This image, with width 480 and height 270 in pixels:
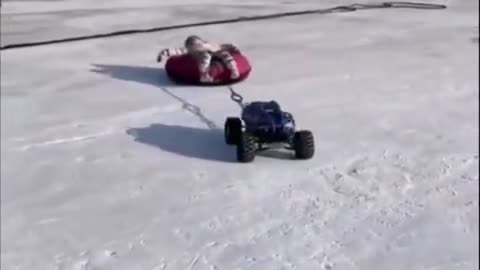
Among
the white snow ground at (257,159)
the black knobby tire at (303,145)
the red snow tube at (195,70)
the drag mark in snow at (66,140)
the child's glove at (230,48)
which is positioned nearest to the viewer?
the white snow ground at (257,159)

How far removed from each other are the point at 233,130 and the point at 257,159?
0.10 metres

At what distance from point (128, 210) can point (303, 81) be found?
1.04 meters

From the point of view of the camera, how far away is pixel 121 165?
250 centimetres

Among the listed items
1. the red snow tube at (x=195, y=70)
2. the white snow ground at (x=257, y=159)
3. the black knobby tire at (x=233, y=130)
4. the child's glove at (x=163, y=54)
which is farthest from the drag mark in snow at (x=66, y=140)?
the child's glove at (x=163, y=54)

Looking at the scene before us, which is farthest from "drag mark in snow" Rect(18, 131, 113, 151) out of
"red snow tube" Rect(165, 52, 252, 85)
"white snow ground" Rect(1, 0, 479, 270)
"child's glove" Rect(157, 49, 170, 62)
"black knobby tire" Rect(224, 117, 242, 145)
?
"child's glove" Rect(157, 49, 170, 62)

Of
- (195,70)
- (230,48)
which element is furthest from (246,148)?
(230,48)

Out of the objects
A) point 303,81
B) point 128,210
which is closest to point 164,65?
point 303,81

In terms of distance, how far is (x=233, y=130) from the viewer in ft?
8.32

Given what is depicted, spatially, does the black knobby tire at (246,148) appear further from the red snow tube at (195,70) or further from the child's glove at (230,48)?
the child's glove at (230,48)

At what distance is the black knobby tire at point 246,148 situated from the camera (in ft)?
8.00

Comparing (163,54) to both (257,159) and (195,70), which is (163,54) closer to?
(195,70)

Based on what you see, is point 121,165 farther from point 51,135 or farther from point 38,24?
point 38,24

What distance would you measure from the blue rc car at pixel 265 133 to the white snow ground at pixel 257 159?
4cm

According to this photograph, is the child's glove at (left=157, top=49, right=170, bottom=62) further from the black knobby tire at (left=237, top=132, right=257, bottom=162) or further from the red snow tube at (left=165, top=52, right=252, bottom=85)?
the black knobby tire at (left=237, top=132, right=257, bottom=162)
